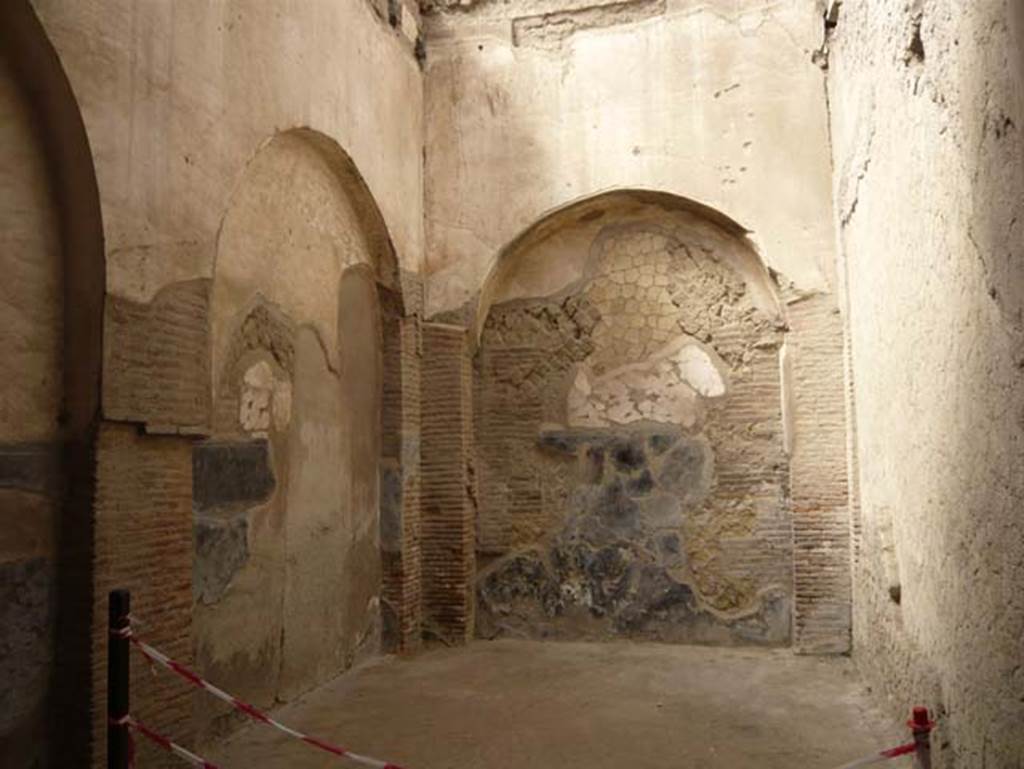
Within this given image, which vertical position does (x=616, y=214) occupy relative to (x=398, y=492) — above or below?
above

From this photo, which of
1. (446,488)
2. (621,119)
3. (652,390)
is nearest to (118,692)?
(446,488)

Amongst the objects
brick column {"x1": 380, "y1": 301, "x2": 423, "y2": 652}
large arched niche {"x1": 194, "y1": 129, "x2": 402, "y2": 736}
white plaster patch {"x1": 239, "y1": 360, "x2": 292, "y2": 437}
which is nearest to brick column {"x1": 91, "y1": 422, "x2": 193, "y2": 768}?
large arched niche {"x1": 194, "y1": 129, "x2": 402, "y2": 736}

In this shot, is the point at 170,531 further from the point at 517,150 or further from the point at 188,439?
the point at 517,150

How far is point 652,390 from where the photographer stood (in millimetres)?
6062

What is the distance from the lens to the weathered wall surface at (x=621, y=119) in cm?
576

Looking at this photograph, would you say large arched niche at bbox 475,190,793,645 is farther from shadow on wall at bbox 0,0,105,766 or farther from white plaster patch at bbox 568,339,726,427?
shadow on wall at bbox 0,0,105,766

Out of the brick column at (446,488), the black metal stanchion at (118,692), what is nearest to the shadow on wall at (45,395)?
the black metal stanchion at (118,692)

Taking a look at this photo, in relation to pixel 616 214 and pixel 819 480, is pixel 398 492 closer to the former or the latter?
pixel 616 214

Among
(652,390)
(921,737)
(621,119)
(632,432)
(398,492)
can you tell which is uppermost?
(621,119)

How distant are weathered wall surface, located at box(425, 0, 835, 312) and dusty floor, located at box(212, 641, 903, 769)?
2265 millimetres

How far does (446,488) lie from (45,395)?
3.21m

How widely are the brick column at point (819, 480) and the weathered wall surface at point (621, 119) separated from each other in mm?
312

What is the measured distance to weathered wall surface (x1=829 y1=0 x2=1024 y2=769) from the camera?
228cm

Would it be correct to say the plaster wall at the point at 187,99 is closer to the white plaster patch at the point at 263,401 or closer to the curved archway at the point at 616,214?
the white plaster patch at the point at 263,401
